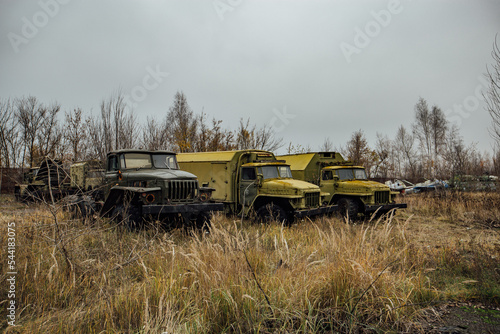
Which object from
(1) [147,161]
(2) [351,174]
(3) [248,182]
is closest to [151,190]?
(1) [147,161]

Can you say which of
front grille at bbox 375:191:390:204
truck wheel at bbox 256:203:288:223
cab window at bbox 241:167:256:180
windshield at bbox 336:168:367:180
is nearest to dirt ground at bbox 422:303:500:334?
truck wheel at bbox 256:203:288:223

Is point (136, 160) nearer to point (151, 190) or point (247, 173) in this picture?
point (151, 190)

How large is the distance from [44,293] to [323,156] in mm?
10799

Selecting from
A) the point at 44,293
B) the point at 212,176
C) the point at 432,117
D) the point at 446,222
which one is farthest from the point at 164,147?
the point at 432,117

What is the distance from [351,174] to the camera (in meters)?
11.9

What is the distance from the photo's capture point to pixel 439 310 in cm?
353

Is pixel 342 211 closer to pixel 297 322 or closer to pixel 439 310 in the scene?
pixel 439 310

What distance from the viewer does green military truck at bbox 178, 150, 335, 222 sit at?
30.3ft

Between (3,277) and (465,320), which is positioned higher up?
(3,277)

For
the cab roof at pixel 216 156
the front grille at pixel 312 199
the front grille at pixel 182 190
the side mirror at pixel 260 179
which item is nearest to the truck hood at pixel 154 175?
the front grille at pixel 182 190

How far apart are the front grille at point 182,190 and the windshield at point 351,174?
20.6 ft

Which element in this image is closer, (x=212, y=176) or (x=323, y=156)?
(x=212, y=176)

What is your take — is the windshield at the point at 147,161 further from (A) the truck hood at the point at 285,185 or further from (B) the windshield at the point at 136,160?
(A) the truck hood at the point at 285,185

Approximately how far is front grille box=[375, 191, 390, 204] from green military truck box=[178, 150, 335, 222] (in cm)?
199
